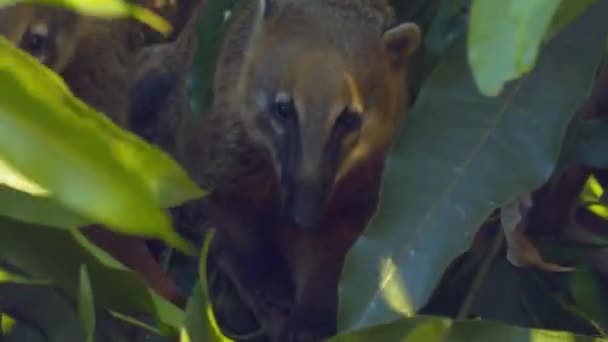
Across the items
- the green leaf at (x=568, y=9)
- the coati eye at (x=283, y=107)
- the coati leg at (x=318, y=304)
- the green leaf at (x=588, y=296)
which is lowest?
the coati leg at (x=318, y=304)

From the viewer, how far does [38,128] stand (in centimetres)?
100

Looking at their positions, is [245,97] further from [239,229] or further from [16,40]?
[16,40]

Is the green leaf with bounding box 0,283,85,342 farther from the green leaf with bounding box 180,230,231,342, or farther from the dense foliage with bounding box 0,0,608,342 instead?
the green leaf with bounding box 180,230,231,342

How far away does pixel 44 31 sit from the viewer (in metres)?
1.80

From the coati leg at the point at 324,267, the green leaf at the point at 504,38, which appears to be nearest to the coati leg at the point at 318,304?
the coati leg at the point at 324,267

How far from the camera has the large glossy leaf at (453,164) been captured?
1226 millimetres

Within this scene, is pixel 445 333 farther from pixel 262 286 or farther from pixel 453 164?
pixel 262 286

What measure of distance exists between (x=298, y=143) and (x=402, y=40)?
0.77 feet

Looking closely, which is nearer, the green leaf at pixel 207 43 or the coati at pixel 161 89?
the green leaf at pixel 207 43

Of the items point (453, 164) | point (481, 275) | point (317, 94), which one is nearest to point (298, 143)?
point (317, 94)

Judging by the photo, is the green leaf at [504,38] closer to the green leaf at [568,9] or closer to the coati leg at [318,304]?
the green leaf at [568,9]

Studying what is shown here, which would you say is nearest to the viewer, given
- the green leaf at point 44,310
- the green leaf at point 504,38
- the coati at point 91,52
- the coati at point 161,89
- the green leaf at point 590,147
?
the green leaf at point 504,38

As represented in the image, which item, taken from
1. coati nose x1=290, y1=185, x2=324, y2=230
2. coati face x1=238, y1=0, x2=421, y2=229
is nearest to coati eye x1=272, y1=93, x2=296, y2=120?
coati face x1=238, y1=0, x2=421, y2=229

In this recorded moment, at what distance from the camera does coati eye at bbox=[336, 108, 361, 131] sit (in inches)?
66.7
